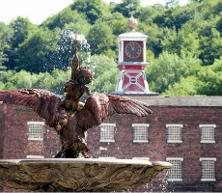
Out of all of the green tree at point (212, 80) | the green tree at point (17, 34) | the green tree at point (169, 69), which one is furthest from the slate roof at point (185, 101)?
the green tree at point (17, 34)

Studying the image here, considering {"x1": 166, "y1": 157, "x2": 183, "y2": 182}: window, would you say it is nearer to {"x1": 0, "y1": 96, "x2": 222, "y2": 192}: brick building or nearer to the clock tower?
{"x1": 0, "y1": 96, "x2": 222, "y2": 192}: brick building

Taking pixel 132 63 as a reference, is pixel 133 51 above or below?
above

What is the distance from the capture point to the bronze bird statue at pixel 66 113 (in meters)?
21.1

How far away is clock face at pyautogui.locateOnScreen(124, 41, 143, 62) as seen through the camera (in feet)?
376

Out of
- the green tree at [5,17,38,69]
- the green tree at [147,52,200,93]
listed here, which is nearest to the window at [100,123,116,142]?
the green tree at [147,52,200,93]

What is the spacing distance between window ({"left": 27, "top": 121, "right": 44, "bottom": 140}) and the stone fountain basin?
6464 cm

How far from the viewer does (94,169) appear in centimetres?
2042

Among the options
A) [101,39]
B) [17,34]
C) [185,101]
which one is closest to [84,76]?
[185,101]

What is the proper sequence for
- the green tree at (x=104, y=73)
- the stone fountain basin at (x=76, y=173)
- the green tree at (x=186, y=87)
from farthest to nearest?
the green tree at (x=104, y=73)
the green tree at (x=186, y=87)
the stone fountain basin at (x=76, y=173)

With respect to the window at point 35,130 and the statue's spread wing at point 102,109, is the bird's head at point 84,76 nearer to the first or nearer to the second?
the statue's spread wing at point 102,109

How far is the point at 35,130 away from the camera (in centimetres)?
8606

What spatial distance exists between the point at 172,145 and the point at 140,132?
90.2 inches

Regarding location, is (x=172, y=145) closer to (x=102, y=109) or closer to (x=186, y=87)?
(x=186, y=87)

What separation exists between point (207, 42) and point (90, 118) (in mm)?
150110
